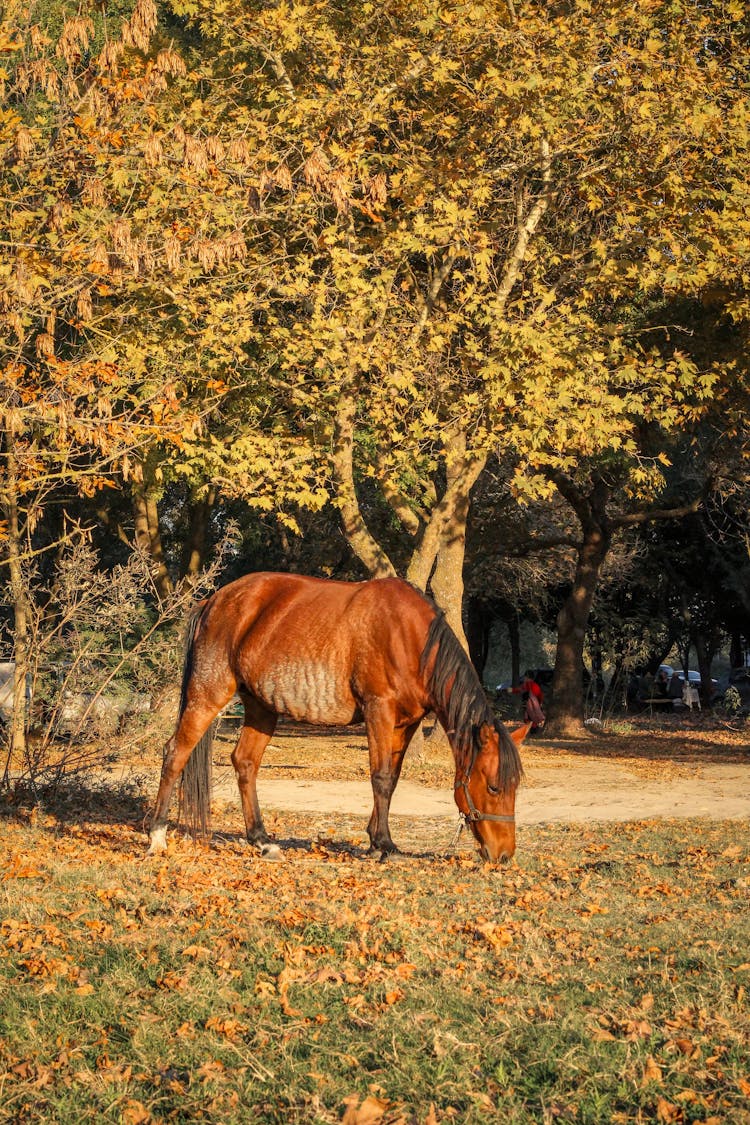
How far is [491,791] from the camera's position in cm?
988

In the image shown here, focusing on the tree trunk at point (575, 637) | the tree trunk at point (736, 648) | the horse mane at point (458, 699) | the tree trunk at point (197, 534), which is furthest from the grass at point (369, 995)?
the tree trunk at point (736, 648)

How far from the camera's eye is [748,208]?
1912cm

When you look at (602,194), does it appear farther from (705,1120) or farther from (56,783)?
(705,1120)

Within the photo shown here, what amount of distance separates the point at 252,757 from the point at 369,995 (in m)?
5.70

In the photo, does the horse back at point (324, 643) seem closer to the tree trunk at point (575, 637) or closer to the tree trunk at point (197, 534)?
the tree trunk at point (197, 534)

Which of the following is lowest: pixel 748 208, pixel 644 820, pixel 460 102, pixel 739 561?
pixel 644 820

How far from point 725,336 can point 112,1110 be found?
20.3 m

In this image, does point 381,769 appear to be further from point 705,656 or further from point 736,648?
point 736,648

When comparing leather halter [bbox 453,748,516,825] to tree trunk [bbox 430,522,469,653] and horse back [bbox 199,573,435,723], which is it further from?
tree trunk [bbox 430,522,469,653]

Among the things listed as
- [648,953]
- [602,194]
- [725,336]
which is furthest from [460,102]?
[648,953]

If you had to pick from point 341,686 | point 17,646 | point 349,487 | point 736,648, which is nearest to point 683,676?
point 736,648

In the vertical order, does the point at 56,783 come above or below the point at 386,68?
below

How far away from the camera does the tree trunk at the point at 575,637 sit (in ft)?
99.1

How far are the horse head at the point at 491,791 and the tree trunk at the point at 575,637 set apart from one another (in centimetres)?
2053
